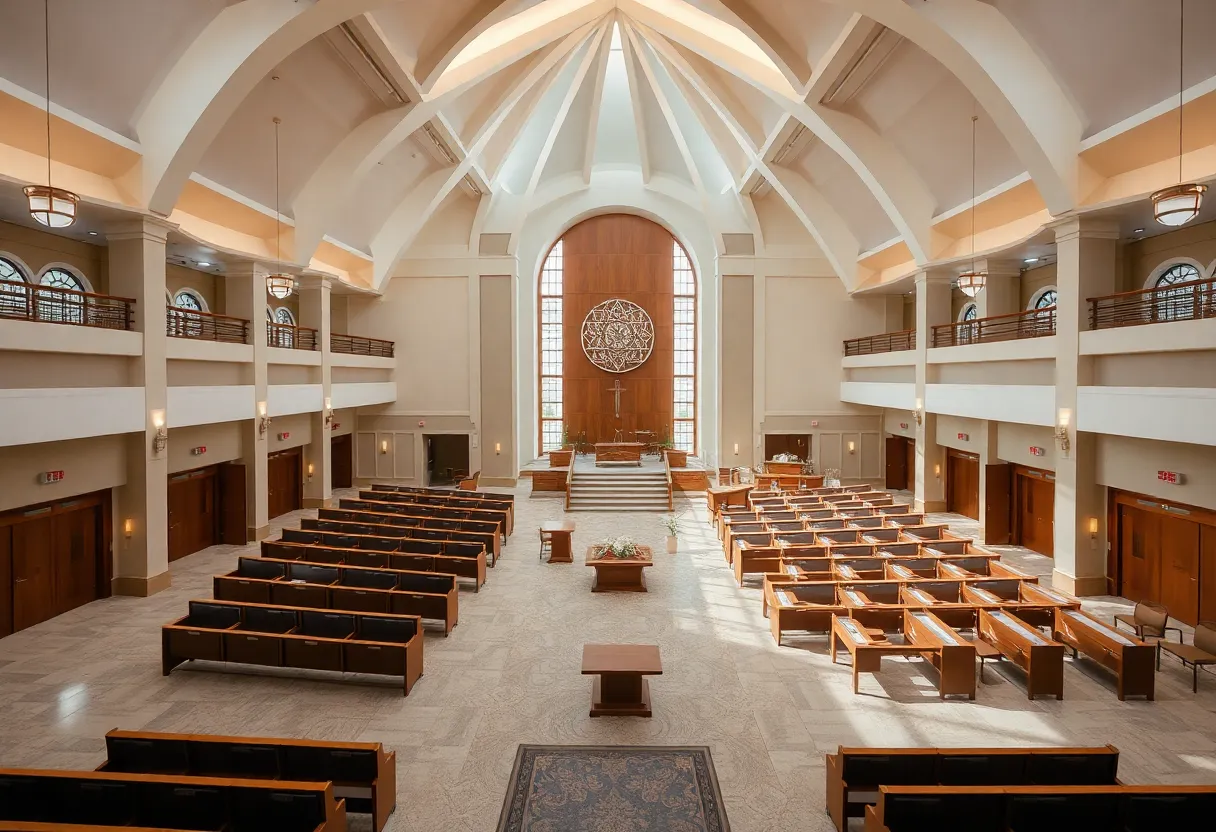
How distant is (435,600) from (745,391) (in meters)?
16.3

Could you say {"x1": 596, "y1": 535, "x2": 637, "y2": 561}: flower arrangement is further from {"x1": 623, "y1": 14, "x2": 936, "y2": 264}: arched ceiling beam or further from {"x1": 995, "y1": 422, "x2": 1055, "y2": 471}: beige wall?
{"x1": 623, "y1": 14, "x2": 936, "y2": 264}: arched ceiling beam

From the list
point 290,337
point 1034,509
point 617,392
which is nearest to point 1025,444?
point 1034,509

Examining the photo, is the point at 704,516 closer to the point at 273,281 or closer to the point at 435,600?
the point at 435,600

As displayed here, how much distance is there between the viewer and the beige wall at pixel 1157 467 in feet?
32.9

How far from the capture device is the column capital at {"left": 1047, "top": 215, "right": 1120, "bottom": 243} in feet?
38.0

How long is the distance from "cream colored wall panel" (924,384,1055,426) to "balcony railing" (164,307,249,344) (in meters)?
17.0

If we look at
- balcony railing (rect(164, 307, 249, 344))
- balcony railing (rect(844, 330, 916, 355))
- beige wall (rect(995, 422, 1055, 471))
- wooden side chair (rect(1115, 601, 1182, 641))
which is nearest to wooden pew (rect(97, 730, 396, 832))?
balcony railing (rect(164, 307, 249, 344))

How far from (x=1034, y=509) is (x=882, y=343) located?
8.12m

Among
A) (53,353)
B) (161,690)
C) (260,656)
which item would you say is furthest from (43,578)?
(260,656)

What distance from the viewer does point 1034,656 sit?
793 cm

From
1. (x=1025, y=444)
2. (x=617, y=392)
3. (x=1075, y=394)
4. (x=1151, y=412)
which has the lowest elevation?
(x=1025, y=444)

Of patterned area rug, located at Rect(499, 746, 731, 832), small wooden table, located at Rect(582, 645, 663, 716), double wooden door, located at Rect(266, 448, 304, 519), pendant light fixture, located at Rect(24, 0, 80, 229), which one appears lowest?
patterned area rug, located at Rect(499, 746, 731, 832)

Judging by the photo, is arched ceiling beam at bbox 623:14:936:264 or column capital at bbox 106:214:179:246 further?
arched ceiling beam at bbox 623:14:936:264

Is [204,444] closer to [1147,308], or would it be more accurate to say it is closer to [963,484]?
[1147,308]
